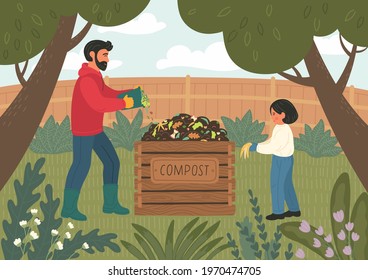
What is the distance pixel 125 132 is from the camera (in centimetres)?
1262

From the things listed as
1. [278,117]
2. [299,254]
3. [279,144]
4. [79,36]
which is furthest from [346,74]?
[79,36]

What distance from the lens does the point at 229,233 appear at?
34.9 feet

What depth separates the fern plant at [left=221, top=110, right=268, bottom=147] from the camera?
12.5 metres

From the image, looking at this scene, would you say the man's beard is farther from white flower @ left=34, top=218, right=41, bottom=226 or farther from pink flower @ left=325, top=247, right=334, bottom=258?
pink flower @ left=325, top=247, right=334, bottom=258

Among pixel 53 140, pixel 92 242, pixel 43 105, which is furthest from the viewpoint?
pixel 53 140

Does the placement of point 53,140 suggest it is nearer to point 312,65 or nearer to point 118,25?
point 118,25

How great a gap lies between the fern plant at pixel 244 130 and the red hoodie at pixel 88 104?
2.29m

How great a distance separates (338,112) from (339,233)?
174 cm

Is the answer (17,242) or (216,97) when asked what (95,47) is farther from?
(216,97)

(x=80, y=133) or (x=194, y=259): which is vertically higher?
(x=80, y=133)

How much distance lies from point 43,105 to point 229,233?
10.2 feet

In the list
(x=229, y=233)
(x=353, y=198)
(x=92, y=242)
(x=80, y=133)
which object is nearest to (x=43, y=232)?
(x=92, y=242)

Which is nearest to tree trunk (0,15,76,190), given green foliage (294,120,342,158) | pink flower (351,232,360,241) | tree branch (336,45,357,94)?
tree branch (336,45,357,94)

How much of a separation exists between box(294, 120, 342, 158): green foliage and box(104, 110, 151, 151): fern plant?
2.47 metres
